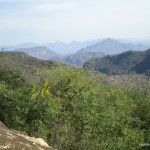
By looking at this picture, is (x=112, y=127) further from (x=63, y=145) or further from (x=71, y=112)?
(x=63, y=145)

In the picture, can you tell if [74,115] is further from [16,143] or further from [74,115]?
[16,143]

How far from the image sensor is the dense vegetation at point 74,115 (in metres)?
44.2

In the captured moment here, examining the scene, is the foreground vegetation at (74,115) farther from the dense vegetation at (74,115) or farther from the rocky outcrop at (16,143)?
the rocky outcrop at (16,143)

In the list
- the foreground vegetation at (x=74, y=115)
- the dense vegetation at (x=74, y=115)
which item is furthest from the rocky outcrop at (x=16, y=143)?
the foreground vegetation at (x=74, y=115)

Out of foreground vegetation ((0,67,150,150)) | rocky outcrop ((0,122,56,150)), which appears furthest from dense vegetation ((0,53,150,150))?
rocky outcrop ((0,122,56,150))

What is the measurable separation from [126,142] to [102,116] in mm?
4413

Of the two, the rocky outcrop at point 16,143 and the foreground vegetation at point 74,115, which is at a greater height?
the rocky outcrop at point 16,143

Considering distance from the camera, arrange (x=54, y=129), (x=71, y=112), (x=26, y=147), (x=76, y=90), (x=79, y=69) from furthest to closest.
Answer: (x=79, y=69)
(x=76, y=90)
(x=71, y=112)
(x=54, y=129)
(x=26, y=147)

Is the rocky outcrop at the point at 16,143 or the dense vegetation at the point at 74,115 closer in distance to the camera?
the rocky outcrop at the point at 16,143

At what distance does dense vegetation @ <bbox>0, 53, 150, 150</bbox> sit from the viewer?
145ft

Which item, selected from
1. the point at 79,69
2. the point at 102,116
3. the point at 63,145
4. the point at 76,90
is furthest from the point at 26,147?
the point at 79,69

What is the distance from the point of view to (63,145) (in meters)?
42.3

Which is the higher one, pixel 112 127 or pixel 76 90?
pixel 76 90

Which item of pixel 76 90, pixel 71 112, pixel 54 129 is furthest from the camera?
pixel 76 90
